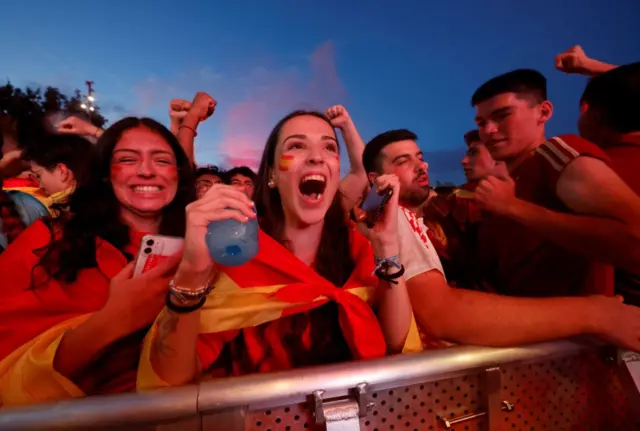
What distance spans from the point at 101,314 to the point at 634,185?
2.13 m

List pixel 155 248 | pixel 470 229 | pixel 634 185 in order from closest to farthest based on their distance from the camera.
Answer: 1. pixel 155 248
2. pixel 634 185
3. pixel 470 229

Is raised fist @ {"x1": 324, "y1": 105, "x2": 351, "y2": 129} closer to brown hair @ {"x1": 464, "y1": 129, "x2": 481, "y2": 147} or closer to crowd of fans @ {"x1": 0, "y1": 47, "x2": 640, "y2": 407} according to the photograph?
crowd of fans @ {"x1": 0, "y1": 47, "x2": 640, "y2": 407}

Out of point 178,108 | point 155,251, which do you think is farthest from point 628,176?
point 178,108

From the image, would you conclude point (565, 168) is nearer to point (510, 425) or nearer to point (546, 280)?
point (546, 280)

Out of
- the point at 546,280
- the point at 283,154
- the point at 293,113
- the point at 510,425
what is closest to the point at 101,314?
the point at 283,154

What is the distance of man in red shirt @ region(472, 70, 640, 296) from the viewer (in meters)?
1.31

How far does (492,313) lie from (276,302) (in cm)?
71

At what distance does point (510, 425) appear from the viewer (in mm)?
1059

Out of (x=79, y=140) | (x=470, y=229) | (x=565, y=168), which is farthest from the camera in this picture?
(x=79, y=140)

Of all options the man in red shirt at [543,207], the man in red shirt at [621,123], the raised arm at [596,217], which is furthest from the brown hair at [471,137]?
the raised arm at [596,217]

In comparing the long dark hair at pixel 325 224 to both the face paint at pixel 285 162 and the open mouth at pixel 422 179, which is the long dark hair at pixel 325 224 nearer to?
the face paint at pixel 285 162

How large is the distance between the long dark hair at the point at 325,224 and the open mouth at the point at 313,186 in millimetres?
182

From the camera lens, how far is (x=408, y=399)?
3.17ft

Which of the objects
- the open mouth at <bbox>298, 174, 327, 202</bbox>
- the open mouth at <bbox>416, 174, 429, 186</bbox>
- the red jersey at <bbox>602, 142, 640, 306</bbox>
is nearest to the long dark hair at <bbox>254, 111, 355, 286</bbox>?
the open mouth at <bbox>298, 174, 327, 202</bbox>
